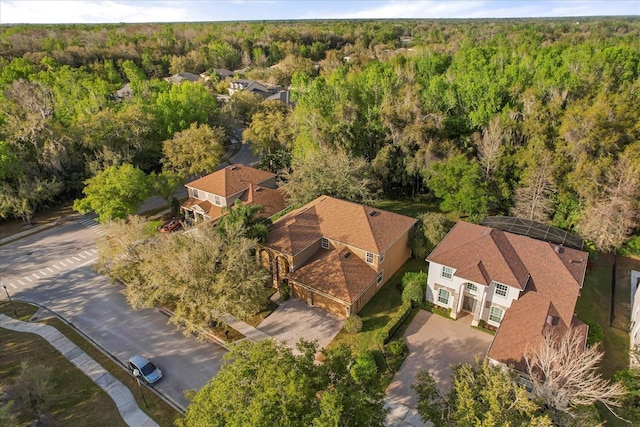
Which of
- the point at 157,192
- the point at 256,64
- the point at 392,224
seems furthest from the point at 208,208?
the point at 256,64

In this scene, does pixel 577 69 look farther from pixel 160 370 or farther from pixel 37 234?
pixel 37 234

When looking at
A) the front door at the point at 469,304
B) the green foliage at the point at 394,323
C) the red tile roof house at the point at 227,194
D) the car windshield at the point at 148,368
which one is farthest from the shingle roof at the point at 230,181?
the front door at the point at 469,304

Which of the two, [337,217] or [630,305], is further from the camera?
[337,217]

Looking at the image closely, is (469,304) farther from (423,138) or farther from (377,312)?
(423,138)

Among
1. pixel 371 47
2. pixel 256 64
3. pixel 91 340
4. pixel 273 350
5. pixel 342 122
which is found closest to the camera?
pixel 273 350

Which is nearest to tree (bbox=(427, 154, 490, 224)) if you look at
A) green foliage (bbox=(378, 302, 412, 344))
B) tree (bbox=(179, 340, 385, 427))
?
green foliage (bbox=(378, 302, 412, 344))

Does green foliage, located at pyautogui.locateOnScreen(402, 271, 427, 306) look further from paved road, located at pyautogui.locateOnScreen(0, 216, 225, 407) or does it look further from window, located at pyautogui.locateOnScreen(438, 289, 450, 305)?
paved road, located at pyautogui.locateOnScreen(0, 216, 225, 407)
